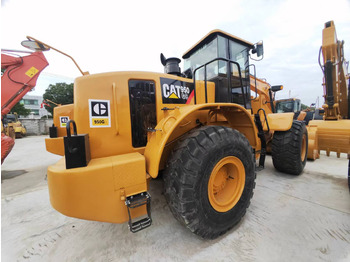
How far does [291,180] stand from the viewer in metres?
3.05

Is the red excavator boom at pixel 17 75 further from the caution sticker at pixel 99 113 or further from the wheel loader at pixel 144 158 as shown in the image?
the caution sticker at pixel 99 113

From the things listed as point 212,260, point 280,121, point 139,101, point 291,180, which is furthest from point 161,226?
point 280,121

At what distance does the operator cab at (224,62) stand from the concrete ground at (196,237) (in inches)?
67.2

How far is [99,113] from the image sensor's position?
1.62 m

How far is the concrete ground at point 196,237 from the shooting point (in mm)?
1519

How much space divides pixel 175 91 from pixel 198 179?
1208 mm

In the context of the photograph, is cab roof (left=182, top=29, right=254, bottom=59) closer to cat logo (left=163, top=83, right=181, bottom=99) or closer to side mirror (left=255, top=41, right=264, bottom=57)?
side mirror (left=255, top=41, right=264, bottom=57)

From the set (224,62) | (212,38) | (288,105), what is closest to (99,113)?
(224,62)

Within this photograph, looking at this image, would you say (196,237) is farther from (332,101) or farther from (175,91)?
(332,101)

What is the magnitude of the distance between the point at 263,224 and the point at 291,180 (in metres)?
1.71

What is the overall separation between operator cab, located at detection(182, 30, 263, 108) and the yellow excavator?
1601mm

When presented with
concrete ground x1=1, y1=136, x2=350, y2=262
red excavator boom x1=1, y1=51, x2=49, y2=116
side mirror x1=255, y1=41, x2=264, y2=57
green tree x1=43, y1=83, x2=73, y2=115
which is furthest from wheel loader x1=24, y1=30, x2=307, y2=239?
green tree x1=43, y1=83, x2=73, y2=115

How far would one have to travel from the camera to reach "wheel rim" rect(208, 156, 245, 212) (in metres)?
1.77

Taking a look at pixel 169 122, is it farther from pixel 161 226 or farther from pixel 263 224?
pixel 263 224
